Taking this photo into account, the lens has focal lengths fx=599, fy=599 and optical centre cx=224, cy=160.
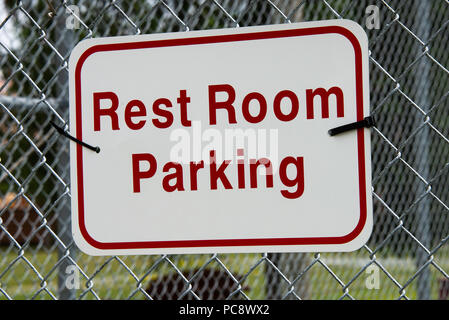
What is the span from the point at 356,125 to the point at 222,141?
32cm

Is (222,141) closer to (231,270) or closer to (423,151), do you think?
(423,151)

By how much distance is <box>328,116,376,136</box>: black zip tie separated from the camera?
1.38 metres

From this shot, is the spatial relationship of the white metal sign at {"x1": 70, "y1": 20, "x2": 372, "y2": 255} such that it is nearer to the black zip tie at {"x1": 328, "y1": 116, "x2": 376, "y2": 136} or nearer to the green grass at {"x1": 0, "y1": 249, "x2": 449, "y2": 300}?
the black zip tie at {"x1": 328, "y1": 116, "x2": 376, "y2": 136}

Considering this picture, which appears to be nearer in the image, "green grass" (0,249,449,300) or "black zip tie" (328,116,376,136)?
"black zip tie" (328,116,376,136)

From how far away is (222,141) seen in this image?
1.46 meters

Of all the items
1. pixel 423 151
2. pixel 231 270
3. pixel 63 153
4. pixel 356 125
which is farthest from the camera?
pixel 231 270

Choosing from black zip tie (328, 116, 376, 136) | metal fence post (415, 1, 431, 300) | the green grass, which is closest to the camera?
black zip tie (328, 116, 376, 136)

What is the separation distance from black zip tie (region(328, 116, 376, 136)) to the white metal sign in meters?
0.01

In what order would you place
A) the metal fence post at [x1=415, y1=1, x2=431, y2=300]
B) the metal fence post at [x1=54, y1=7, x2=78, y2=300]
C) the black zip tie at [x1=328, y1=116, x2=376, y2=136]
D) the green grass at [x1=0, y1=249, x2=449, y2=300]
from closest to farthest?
the black zip tie at [x1=328, y1=116, x2=376, y2=136], the metal fence post at [x1=54, y1=7, x2=78, y2=300], the metal fence post at [x1=415, y1=1, x2=431, y2=300], the green grass at [x1=0, y1=249, x2=449, y2=300]

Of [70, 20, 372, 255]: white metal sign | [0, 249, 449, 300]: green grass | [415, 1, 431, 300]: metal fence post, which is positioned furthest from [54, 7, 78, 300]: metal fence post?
[415, 1, 431, 300]: metal fence post

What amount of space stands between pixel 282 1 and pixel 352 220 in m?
2.61

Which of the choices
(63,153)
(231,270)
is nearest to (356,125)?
(63,153)

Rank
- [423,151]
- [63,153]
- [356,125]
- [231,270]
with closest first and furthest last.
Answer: [356,125]
[63,153]
[423,151]
[231,270]
